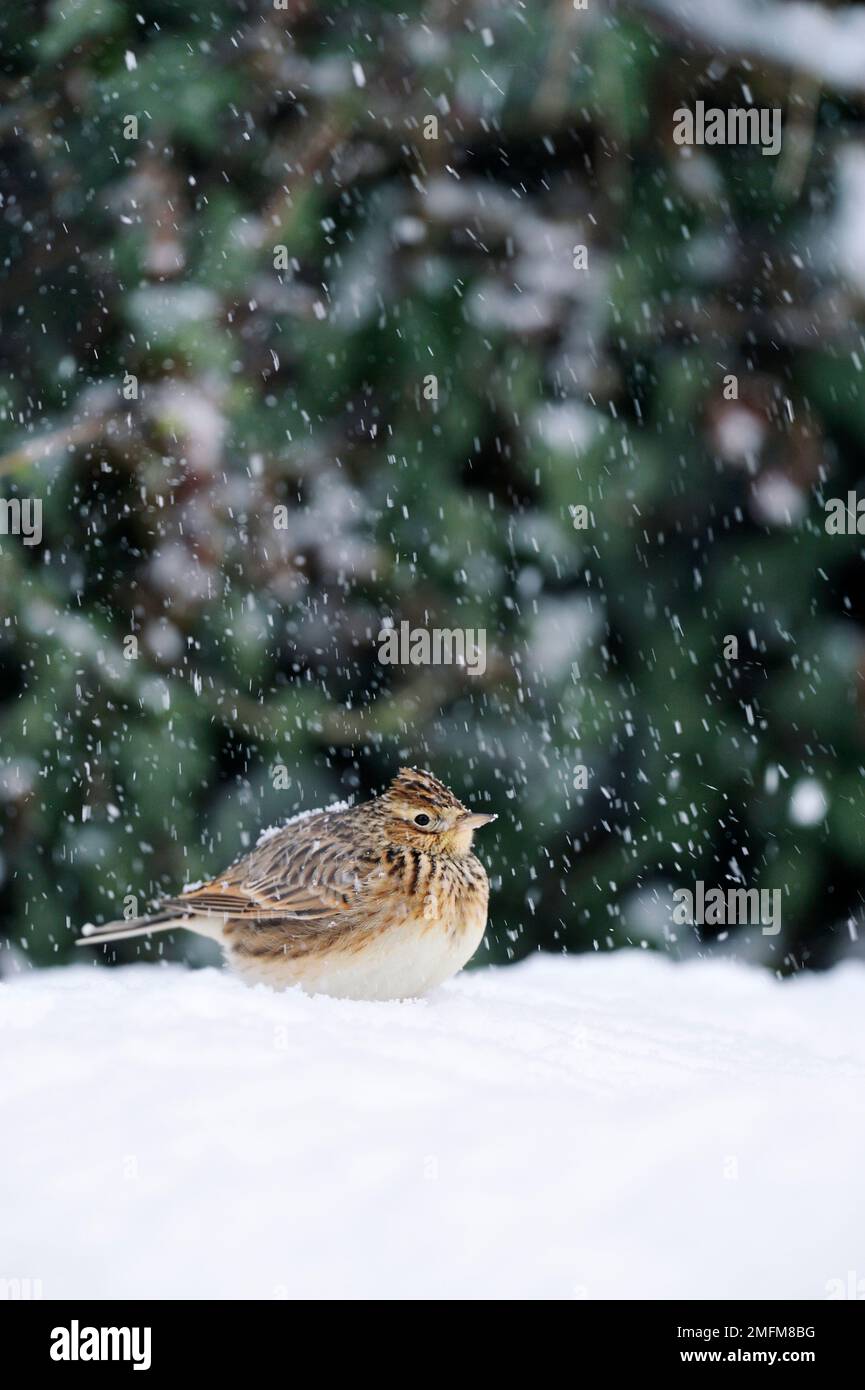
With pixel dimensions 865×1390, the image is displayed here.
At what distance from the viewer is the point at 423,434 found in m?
3.42

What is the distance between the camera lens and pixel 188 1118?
1777mm

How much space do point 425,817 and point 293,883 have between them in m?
0.26

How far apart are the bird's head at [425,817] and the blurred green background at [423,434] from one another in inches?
36.2

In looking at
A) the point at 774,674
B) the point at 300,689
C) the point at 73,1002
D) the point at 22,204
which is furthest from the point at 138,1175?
the point at 22,204

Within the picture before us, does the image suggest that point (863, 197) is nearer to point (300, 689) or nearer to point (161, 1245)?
point (300, 689)

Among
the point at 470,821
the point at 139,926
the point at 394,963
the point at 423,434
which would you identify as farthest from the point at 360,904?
the point at 423,434

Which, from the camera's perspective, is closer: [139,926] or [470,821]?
[470,821]

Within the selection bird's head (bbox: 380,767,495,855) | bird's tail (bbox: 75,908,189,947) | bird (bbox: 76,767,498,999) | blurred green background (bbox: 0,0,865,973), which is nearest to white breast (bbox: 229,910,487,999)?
bird (bbox: 76,767,498,999)

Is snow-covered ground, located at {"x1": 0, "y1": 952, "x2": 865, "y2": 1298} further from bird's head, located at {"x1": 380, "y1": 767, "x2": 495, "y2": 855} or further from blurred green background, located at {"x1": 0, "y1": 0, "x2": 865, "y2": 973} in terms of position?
blurred green background, located at {"x1": 0, "y1": 0, "x2": 865, "y2": 973}

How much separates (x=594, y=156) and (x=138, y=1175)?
2591 mm

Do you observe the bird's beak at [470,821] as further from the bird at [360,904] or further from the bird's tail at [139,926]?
the bird's tail at [139,926]

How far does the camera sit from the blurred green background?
10.8 ft

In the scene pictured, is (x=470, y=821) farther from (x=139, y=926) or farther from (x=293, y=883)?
(x=139, y=926)

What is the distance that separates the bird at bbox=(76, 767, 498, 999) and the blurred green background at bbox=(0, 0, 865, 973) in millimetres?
892
